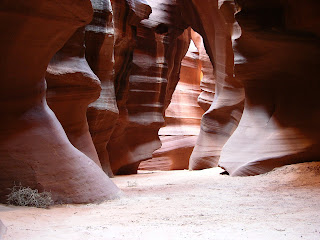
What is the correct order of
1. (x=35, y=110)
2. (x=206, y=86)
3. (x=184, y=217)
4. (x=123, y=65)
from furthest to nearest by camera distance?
1. (x=206, y=86)
2. (x=123, y=65)
3. (x=35, y=110)
4. (x=184, y=217)

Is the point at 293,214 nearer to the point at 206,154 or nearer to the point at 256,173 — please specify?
the point at 256,173

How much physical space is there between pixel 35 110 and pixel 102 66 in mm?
4994

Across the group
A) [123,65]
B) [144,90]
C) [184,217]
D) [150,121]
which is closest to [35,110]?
[184,217]

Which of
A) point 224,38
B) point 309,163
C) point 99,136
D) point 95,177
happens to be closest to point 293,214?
point 95,177

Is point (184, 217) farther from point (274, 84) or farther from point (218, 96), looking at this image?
point (218, 96)

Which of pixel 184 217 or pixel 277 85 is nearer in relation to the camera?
pixel 184 217

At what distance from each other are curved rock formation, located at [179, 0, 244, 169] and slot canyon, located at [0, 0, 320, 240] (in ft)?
0.11

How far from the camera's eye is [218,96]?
1151 cm

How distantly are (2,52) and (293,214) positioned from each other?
3029mm

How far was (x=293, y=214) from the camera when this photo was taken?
3539 millimetres

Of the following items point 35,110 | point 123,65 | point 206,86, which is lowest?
point 206,86

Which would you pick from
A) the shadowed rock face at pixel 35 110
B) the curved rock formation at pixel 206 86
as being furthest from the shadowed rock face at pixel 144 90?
the shadowed rock face at pixel 35 110

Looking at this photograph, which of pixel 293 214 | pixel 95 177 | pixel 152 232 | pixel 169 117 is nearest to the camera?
pixel 152 232

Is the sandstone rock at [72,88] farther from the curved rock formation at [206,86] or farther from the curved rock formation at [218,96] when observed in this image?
the curved rock formation at [206,86]
